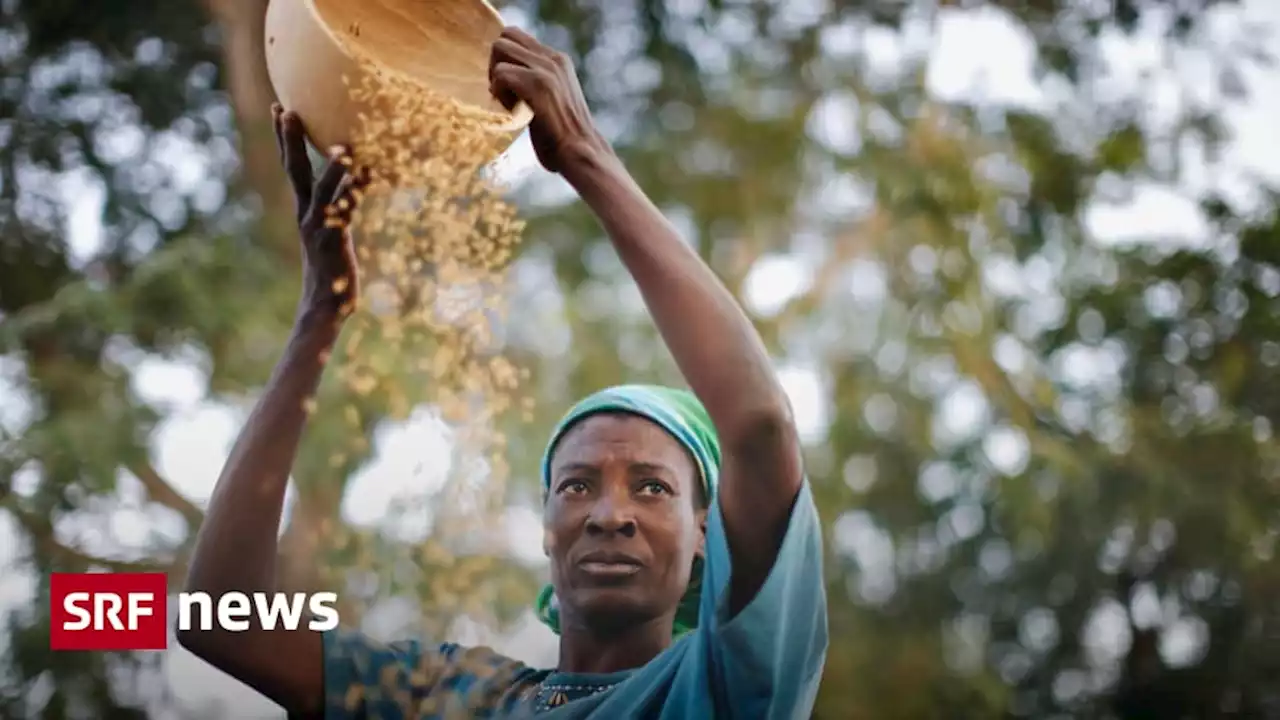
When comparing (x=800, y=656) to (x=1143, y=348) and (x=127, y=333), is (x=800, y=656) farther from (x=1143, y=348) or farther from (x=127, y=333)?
(x=1143, y=348)

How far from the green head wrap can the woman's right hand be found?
7.8 inches

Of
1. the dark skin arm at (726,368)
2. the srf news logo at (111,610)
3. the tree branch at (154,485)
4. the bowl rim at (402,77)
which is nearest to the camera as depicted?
the dark skin arm at (726,368)

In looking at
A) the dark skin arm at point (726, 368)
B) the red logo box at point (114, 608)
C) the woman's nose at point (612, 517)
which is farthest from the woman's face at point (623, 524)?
the red logo box at point (114, 608)

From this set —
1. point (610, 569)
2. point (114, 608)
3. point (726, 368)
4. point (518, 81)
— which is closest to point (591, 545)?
point (610, 569)

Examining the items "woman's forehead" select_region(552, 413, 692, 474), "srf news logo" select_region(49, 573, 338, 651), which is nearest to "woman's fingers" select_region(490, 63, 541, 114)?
"woman's forehead" select_region(552, 413, 692, 474)

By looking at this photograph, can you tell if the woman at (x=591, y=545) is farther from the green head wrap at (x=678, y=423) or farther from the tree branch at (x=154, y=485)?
the tree branch at (x=154, y=485)

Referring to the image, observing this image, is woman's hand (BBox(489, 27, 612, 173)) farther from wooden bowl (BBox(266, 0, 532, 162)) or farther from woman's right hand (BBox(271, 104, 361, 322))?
woman's right hand (BBox(271, 104, 361, 322))

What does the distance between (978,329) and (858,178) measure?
1.09ft

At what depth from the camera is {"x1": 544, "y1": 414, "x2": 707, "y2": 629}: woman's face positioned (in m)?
1.14

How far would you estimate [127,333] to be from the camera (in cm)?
243

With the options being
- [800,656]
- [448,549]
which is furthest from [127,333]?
[800,656]

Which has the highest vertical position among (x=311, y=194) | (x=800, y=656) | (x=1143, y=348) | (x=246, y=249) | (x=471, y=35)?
(x=246, y=249)

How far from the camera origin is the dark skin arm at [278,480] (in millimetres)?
1157

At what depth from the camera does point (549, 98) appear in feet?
3.47
